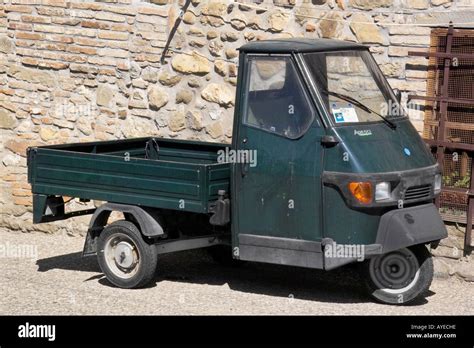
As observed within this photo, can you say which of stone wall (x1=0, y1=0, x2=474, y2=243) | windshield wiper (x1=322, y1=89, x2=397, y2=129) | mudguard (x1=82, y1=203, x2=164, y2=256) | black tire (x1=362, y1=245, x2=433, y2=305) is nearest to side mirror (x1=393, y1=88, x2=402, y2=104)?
windshield wiper (x1=322, y1=89, x2=397, y2=129)

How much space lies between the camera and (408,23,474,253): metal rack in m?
8.60

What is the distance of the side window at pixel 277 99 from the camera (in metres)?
7.55

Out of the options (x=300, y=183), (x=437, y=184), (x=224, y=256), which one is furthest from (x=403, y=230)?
(x=224, y=256)

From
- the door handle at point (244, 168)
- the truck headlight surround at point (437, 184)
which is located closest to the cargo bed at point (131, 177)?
the door handle at point (244, 168)

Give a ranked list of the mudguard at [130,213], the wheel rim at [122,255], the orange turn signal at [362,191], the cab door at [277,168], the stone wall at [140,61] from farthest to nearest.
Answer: the stone wall at [140,61]
the wheel rim at [122,255]
the mudguard at [130,213]
the cab door at [277,168]
the orange turn signal at [362,191]

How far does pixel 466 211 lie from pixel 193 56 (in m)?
2.95

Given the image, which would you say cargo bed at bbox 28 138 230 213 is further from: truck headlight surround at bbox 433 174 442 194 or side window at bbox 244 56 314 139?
truck headlight surround at bbox 433 174 442 194

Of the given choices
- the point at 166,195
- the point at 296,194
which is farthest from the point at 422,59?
the point at 166,195

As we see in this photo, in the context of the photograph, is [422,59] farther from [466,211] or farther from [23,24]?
[23,24]

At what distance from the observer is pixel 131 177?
8.11 meters

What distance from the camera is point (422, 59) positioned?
28.7 feet

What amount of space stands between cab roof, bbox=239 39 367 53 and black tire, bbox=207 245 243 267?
2.02 meters

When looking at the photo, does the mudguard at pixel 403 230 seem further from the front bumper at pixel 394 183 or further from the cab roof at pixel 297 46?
the cab roof at pixel 297 46

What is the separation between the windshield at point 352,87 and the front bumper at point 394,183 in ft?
1.42
